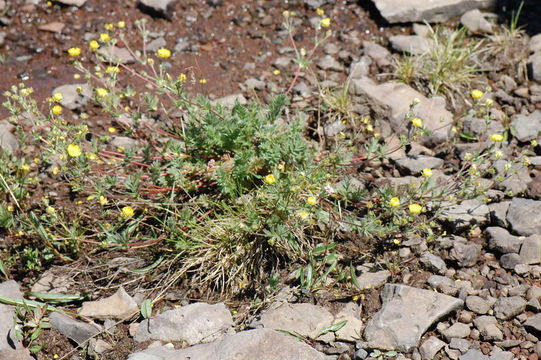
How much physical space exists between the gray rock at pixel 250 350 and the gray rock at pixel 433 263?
32.3 inches

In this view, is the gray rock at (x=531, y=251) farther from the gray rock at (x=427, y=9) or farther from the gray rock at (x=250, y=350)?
the gray rock at (x=427, y=9)

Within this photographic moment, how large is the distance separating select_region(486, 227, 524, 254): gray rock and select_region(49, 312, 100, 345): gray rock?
2187 millimetres

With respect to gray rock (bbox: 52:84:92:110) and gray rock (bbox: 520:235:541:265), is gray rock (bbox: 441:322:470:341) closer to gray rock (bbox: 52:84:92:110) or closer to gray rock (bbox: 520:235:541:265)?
gray rock (bbox: 520:235:541:265)

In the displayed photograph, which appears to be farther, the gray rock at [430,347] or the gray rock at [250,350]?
A: the gray rock at [430,347]

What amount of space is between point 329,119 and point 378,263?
134 centimetres

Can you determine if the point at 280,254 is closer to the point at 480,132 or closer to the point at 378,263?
the point at 378,263

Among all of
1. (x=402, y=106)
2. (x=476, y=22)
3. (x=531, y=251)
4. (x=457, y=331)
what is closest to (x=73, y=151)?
(x=457, y=331)

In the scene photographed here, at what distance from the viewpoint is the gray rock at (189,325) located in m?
3.16

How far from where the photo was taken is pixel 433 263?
336cm

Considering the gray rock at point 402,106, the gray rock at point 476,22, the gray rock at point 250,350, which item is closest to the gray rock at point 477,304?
the gray rock at point 250,350

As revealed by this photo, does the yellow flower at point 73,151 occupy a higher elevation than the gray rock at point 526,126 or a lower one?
higher

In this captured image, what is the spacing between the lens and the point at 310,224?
3361 millimetres

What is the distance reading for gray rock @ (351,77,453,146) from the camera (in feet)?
14.0

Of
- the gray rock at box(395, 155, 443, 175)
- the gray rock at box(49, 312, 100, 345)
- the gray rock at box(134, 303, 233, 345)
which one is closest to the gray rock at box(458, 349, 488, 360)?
the gray rock at box(134, 303, 233, 345)
